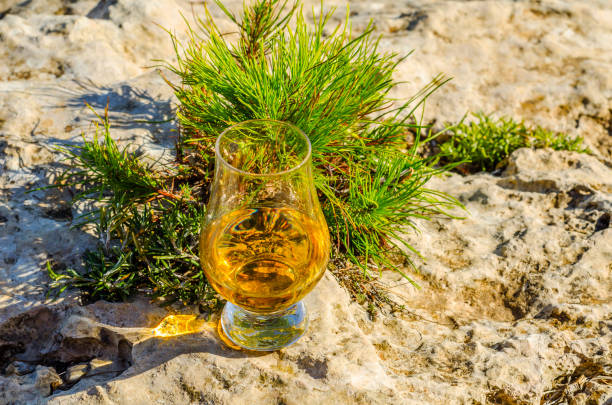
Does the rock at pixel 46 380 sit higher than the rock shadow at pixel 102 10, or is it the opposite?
the rock shadow at pixel 102 10

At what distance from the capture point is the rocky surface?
185cm

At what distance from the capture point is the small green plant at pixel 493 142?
3.21 meters

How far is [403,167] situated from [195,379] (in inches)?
46.3

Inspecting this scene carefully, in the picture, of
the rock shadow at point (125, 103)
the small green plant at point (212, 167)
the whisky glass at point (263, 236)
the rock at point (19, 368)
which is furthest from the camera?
the rock shadow at point (125, 103)

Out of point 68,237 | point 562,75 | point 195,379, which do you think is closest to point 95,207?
point 68,237

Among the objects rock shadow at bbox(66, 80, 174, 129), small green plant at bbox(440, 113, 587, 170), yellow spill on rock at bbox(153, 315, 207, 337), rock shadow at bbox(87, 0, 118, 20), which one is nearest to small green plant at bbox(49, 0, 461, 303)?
yellow spill on rock at bbox(153, 315, 207, 337)

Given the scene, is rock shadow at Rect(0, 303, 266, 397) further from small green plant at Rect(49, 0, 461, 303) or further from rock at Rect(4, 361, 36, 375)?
small green plant at Rect(49, 0, 461, 303)

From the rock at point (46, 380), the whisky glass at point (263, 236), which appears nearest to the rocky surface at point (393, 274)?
the rock at point (46, 380)

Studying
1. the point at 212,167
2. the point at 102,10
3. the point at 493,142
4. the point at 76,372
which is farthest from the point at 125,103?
the point at 493,142

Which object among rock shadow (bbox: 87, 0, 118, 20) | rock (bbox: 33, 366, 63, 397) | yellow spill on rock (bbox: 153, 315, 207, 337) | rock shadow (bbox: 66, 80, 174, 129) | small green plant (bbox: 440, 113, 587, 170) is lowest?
rock (bbox: 33, 366, 63, 397)

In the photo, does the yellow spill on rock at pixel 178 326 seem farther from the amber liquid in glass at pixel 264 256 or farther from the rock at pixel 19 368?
the rock at pixel 19 368

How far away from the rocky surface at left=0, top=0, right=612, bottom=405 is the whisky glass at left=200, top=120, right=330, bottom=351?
0.11 metres

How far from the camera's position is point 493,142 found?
3.23 m

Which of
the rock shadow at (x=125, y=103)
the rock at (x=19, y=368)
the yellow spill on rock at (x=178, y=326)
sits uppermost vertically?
the rock shadow at (x=125, y=103)
